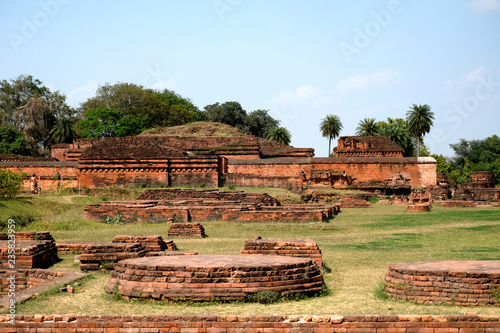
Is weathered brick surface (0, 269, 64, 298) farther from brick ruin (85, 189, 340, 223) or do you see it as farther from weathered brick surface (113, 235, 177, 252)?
brick ruin (85, 189, 340, 223)

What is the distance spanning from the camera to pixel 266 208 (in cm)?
1872

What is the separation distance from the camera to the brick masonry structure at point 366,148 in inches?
1556

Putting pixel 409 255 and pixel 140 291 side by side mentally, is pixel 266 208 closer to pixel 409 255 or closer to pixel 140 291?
pixel 409 255

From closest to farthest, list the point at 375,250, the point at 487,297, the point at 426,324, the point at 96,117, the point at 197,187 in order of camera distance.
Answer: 1. the point at 426,324
2. the point at 487,297
3. the point at 375,250
4. the point at 197,187
5. the point at 96,117

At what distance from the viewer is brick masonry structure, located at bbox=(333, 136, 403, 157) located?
130 ft

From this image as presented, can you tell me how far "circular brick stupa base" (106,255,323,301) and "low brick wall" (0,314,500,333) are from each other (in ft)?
3.03

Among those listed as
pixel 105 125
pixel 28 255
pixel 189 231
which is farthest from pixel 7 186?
pixel 105 125

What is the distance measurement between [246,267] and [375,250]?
5.37m

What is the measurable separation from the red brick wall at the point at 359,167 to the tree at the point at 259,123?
28773 millimetres

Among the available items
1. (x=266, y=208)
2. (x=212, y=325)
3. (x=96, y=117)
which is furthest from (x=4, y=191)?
(x=96, y=117)

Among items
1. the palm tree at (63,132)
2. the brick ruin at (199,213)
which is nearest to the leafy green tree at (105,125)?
the palm tree at (63,132)

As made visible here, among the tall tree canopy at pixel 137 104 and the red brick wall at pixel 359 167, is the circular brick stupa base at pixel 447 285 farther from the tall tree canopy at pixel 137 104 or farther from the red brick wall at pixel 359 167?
the tall tree canopy at pixel 137 104

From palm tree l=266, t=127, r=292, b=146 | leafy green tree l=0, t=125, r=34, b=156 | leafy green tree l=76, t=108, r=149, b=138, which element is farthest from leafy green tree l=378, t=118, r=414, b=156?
leafy green tree l=0, t=125, r=34, b=156

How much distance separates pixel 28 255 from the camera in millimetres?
10000
